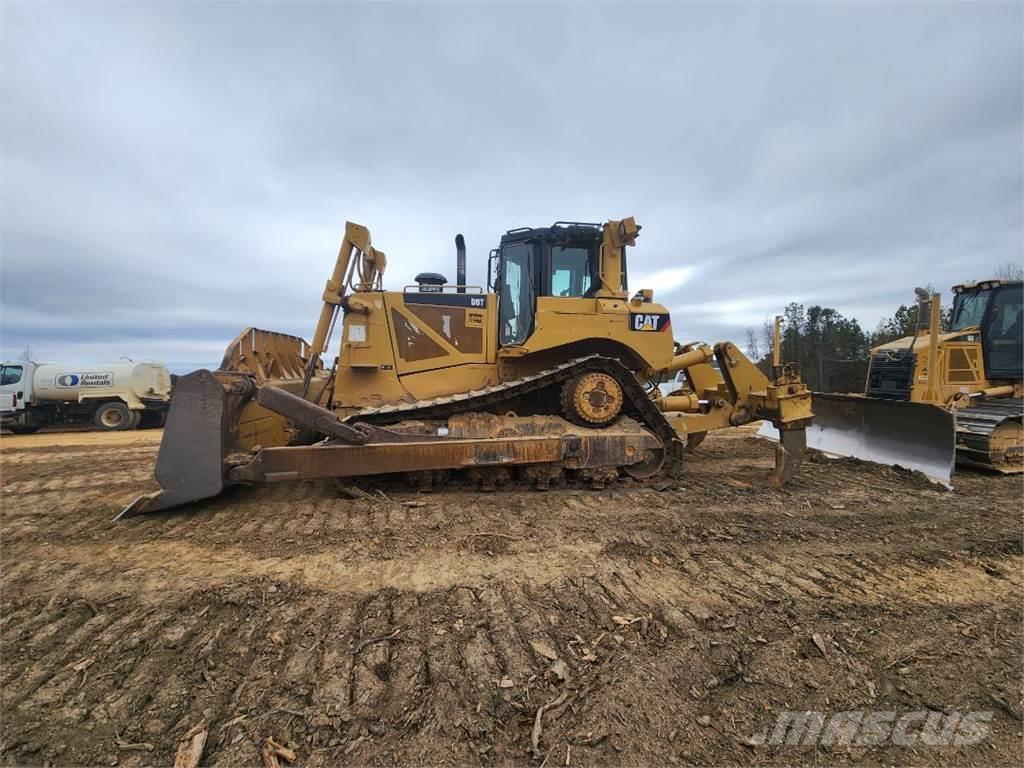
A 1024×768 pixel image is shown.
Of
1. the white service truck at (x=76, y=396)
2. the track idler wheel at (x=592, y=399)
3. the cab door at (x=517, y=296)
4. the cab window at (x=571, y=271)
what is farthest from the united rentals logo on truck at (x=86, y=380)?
the track idler wheel at (x=592, y=399)

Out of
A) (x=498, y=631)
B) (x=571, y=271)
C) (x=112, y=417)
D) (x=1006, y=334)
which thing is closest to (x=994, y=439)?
(x=1006, y=334)

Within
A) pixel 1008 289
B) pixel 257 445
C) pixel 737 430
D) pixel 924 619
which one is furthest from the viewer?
pixel 737 430

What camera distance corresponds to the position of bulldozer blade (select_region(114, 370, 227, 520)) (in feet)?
14.1

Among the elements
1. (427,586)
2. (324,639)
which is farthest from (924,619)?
(324,639)

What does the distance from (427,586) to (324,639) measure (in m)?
0.72

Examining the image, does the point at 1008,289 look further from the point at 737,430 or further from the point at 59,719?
the point at 59,719

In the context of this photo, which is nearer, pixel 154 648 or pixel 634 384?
pixel 154 648

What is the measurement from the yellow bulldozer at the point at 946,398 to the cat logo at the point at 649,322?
3858 mm

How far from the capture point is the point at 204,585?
3.02m

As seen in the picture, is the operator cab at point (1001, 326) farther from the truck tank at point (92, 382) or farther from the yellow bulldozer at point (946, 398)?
the truck tank at point (92, 382)

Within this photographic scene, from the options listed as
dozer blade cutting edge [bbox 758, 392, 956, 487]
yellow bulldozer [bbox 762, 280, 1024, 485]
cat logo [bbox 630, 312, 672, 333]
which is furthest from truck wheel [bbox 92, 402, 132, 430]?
dozer blade cutting edge [bbox 758, 392, 956, 487]

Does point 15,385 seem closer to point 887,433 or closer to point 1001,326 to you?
point 887,433

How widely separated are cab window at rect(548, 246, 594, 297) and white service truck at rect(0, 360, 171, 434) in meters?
14.9

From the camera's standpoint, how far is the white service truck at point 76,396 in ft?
45.3
